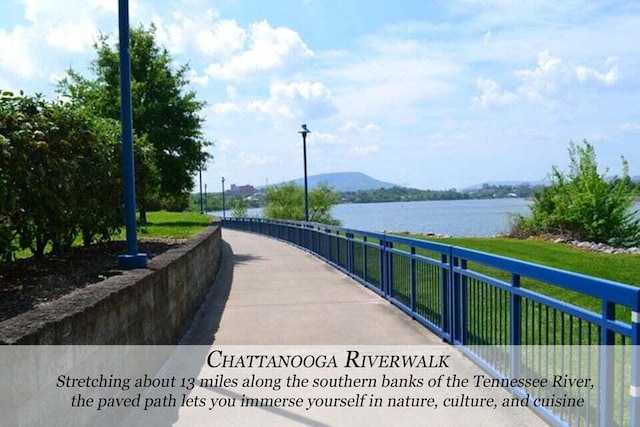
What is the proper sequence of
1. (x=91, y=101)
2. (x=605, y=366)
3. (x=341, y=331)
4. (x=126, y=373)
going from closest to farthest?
1. (x=605, y=366)
2. (x=126, y=373)
3. (x=341, y=331)
4. (x=91, y=101)

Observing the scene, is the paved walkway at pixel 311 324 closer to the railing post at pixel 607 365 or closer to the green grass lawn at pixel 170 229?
the railing post at pixel 607 365

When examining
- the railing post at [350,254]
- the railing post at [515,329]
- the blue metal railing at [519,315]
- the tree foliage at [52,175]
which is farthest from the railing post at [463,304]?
the railing post at [350,254]

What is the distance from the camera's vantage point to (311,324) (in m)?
8.30

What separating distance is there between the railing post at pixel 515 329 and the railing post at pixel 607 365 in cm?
132

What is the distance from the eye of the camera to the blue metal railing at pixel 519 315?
3.64 m

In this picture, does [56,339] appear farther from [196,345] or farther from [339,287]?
[339,287]

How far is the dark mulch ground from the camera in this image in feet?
20.1

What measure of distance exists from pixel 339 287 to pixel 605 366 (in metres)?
8.12

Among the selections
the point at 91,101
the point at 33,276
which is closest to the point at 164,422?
the point at 33,276

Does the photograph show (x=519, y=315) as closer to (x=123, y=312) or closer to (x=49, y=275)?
(x=123, y=312)

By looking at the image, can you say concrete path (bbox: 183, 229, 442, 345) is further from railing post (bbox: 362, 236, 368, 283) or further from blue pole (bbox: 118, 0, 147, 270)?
blue pole (bbox: 118, 0, 147, 270)

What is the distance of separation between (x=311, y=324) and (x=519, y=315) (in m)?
3.77

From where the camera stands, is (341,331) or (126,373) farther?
(341,331)

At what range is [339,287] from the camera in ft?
38.2
